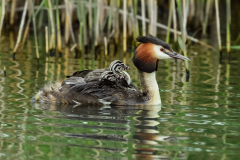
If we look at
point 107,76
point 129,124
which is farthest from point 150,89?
point 129,124

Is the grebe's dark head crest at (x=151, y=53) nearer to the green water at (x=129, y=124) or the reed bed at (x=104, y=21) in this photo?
the green water at (x=129, y=124)

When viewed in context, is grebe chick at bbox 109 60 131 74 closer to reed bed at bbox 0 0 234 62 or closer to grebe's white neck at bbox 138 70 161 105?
A: grebe's white neck at bbox 138 70 161 105

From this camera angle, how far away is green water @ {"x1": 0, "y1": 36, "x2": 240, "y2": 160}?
404 centimetres

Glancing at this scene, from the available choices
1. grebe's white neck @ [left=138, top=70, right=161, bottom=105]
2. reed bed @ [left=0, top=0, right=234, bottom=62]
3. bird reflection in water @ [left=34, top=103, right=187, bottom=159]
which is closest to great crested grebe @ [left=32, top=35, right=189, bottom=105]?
grebe's white neck @ [left=138, top=70, right=161, bottom=105]

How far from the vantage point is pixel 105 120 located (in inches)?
203

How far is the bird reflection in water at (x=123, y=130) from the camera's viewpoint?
404cm

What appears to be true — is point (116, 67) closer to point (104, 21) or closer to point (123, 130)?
point (123, 130)

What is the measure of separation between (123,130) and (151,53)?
1.69 metres

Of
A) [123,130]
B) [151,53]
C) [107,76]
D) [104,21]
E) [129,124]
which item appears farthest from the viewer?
[104,21]

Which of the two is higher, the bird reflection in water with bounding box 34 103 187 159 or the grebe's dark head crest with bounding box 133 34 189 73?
the grebe's dark head crest with bounding box 133 34 189 73

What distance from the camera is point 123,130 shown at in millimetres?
4727

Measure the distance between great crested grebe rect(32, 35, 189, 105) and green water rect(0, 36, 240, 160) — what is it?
162mm

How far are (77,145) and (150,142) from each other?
0.70 meters

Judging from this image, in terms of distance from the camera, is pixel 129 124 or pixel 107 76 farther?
pixel 107 76
